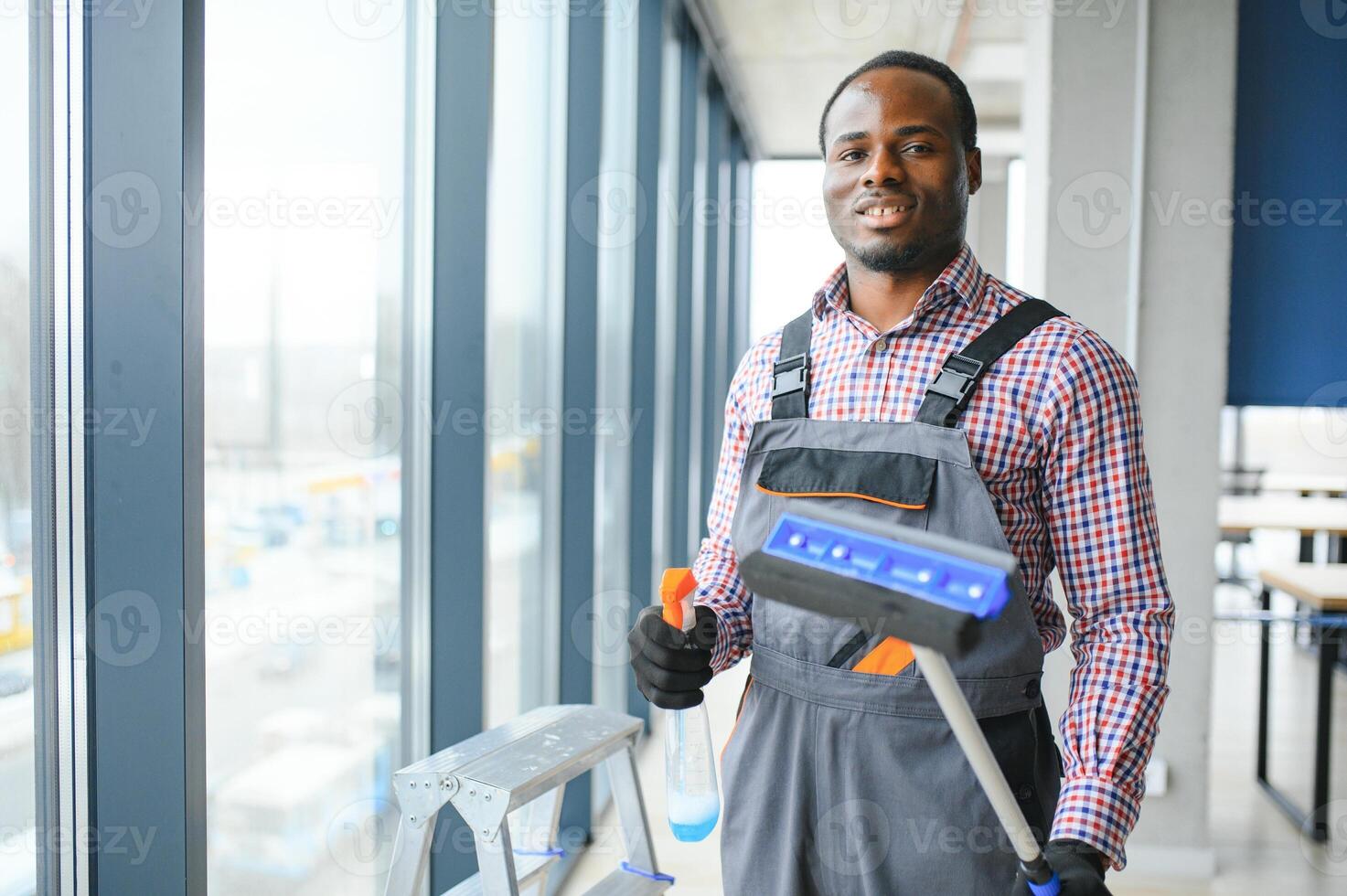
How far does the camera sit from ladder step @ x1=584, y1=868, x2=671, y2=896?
1704 mm

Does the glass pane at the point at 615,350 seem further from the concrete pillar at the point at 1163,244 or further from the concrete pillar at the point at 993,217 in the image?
the concrete pillar at the point at 993,217

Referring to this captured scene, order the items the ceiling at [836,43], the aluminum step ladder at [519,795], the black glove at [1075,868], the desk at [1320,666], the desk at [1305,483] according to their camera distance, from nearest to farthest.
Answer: the black glove at [1075,868]
the aluminum step ladder at [519,795]
the desk at [1320,666]
the ceiling at [836,43]
the desk at [1305,483]

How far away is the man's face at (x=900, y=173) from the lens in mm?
1264

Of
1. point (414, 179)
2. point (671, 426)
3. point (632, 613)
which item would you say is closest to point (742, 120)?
A: point (671, 426)

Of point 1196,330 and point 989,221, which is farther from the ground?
point 989,221

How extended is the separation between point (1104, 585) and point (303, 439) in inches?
46.0

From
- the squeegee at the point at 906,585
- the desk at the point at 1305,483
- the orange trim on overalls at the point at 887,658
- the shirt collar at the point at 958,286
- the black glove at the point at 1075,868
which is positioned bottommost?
the black glove at the point at 1075,868

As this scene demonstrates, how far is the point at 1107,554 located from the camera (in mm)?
1126

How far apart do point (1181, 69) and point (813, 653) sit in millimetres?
2290

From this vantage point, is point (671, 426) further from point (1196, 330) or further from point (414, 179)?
point (414, 179)

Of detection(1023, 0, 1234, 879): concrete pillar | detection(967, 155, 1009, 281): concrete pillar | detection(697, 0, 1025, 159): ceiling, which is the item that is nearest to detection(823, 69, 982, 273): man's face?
detection(1023, 0, 1234, 879): concrete pillar

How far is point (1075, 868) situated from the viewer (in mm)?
975

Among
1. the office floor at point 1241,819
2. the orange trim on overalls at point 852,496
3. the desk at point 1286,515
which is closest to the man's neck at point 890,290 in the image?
the orange trim on overalls at point 852,496

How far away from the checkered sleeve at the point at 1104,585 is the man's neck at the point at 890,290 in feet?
0.65
